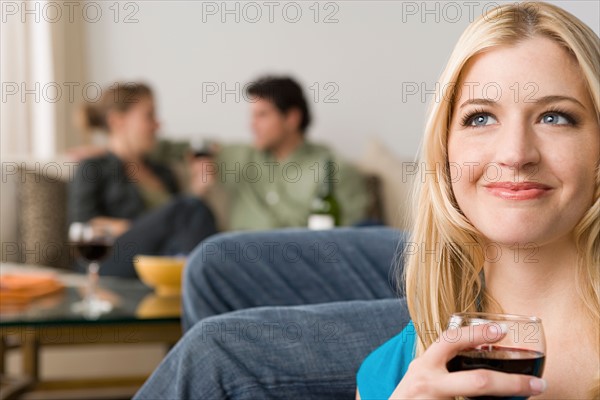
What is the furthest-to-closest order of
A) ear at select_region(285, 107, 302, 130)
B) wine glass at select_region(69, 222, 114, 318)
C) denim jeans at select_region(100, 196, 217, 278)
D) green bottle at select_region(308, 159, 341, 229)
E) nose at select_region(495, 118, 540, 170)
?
ear at select_region(285, 107, 302, 130) → green bottle at select_region(308, 159, 341, 229) → denim jeans at select_region(100, 196, 217, 278) → wine glass at select_region(69, 222, 114, 318) → nose at select_region(495, 118, 540, 170)

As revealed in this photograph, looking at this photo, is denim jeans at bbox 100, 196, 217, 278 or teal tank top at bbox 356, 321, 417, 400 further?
denim jeans at bbox 100, 196, 217, 278

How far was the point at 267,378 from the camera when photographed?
1.03 meters

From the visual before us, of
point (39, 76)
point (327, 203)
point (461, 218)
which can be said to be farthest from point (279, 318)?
→ point (39, 76)

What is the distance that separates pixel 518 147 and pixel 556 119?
57 mm

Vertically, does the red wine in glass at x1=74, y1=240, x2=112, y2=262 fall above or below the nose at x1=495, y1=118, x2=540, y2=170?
below

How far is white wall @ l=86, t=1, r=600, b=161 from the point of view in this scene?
3.96m

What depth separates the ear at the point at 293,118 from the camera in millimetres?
3883

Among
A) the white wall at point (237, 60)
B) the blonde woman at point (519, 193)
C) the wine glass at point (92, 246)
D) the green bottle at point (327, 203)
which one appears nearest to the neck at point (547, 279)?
the blonde woman at point (519, 193)

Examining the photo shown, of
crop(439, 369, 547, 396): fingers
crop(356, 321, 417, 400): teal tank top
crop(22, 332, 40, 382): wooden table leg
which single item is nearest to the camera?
crop(439, 369, 547, 396): fingers

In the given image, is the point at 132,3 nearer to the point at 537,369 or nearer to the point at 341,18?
the point at 341,18

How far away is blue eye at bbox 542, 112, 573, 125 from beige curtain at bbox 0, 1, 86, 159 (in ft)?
10.5

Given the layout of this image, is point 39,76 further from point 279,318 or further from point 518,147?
point 518,147

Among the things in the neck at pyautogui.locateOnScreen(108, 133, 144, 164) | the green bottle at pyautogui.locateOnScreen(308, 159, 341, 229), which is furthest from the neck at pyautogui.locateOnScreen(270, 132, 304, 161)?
the neck at pyautogui.locateOnScreen(108, 133, 144, 164)

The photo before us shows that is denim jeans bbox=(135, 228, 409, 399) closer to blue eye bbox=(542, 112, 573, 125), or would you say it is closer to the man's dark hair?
blue eye bbox=(542, 112, 573, 125)
